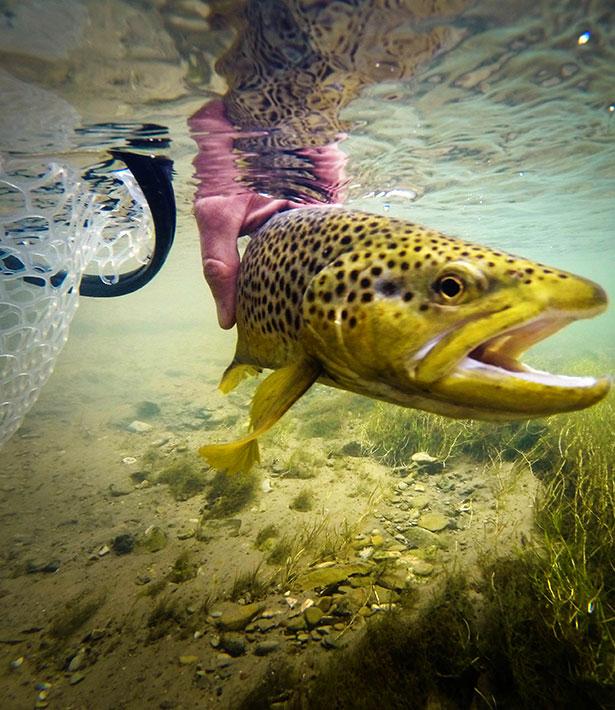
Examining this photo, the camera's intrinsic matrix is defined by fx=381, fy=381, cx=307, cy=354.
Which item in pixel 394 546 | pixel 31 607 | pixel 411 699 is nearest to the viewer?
pixel 411 699

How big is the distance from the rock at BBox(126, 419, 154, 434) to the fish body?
35.4ft

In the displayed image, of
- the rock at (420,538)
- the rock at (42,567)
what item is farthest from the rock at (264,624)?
the rock at (42,567)

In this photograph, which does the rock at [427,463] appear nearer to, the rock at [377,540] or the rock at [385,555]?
the rock at [377,540]

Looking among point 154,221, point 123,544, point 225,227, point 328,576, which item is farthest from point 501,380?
point 123,544

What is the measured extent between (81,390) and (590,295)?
71.6ft

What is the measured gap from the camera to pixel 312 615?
3.95 metres

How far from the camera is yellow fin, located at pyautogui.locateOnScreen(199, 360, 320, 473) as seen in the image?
2.17 metres

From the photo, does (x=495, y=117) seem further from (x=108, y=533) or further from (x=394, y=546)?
(x=108, y=533)

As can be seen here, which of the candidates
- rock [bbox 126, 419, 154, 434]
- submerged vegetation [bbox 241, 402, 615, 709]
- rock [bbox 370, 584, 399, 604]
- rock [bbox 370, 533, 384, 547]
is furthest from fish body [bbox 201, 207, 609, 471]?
rock [bbox 126, 419, 154, 434]

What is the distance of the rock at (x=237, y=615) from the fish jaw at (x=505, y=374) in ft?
11.6

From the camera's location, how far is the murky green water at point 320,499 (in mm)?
3414

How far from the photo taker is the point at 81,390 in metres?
19.3

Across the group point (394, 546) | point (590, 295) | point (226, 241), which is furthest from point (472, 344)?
point (394, 546)

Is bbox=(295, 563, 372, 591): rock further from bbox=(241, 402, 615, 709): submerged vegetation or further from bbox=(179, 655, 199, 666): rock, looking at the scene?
bbox=(179, 655, 199, 666): rock
